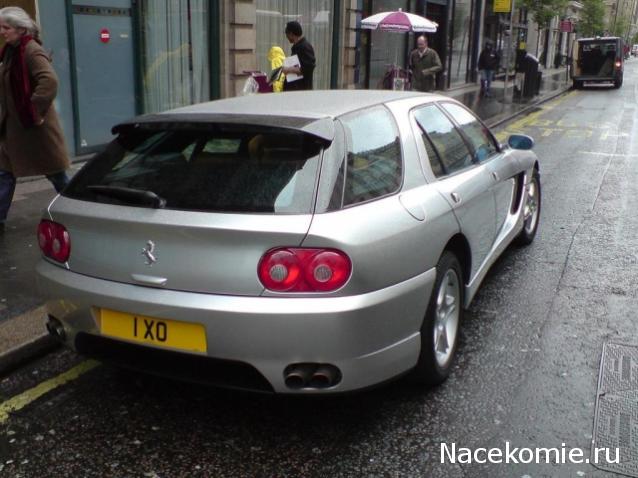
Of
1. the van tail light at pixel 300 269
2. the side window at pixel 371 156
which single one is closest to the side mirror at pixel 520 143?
the side window at pixel 371 156

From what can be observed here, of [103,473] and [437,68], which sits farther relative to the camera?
[437,68]

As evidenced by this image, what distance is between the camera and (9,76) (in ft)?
18.8

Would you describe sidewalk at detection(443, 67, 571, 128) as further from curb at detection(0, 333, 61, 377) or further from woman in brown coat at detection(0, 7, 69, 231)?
curb at detection(0, 333, 61, 377)

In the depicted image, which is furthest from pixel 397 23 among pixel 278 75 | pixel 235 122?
pixel 235 122

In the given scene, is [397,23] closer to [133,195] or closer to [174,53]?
[174,53]

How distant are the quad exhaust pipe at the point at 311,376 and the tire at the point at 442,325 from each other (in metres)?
0.65

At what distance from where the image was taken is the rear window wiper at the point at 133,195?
3.08 meters

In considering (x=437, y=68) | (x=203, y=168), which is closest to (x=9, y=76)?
(x=203, y=168)

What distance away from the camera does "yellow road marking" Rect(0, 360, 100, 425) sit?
11.4 feet

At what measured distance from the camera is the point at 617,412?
3475mm

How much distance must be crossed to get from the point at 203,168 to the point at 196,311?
2.30 feet

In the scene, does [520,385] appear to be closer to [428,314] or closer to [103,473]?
[428,314]

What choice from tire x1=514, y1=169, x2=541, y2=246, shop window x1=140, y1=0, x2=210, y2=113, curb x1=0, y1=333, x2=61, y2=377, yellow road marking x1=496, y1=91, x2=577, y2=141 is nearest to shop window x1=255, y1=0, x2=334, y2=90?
shop window x1=140, y1=0, x2=210, y2=113

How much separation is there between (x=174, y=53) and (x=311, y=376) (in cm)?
952
